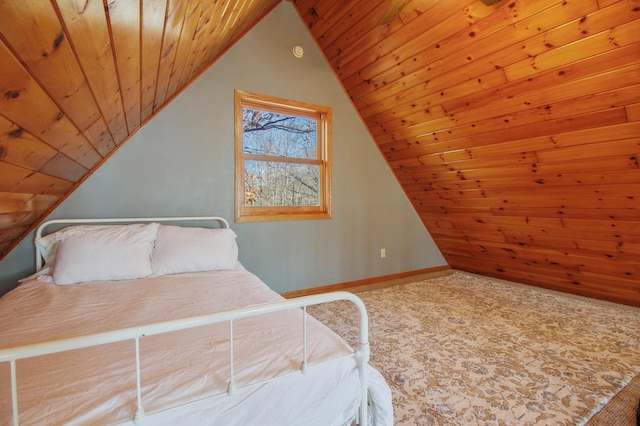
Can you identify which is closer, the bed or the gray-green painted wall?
the bed

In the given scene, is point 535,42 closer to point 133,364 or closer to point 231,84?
point 231,84

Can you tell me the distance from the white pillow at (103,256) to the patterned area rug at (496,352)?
143cm

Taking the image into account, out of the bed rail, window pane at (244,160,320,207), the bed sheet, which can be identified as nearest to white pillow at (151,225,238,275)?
the bed sheet

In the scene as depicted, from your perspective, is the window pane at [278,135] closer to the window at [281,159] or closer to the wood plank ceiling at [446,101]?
the window at [281,159]

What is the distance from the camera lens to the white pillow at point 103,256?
1.74 metres

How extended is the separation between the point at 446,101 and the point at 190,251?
2.32 meters

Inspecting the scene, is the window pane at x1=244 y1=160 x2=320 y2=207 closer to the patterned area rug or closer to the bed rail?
the patterned area rug

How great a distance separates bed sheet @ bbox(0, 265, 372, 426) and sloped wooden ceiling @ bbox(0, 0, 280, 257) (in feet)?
2.12

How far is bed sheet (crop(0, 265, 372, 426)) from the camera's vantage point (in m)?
0.75

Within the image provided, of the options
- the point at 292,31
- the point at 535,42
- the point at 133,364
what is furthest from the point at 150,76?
the point at 535,42

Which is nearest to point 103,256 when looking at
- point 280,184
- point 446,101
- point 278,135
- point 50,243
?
point 50,243

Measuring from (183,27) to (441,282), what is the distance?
3.49 meters

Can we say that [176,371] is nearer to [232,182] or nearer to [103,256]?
[103,256]

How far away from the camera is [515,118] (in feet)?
7.32
